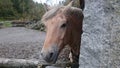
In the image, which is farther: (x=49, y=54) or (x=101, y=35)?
(x=49, y=54)

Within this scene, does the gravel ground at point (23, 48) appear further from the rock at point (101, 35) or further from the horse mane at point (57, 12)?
the rock at point (101, 35)

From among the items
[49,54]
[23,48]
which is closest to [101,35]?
[49,54]

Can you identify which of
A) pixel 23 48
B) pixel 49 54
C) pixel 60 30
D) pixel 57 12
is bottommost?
pixel 23 48

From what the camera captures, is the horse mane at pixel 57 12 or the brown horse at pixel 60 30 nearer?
the brown horse at pixel 60 30

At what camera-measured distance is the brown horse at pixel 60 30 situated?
9.93ft

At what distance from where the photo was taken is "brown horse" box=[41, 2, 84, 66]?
3026mm

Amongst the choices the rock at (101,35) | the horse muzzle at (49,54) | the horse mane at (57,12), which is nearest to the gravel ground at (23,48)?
the horse muzzle at (49,54)

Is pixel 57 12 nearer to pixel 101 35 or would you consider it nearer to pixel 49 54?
pixel 49 54

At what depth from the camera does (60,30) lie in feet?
10.6

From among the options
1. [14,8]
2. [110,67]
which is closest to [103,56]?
[110,67]

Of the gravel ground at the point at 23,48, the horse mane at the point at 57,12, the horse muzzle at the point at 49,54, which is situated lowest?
the gravel ground at the point at 23,48

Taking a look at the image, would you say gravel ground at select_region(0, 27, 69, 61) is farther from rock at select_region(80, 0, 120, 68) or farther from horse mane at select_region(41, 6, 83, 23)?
rock at select_region(80, 0, 120, 68)

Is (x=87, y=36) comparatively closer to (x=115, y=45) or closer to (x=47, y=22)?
(x=115, y=45)

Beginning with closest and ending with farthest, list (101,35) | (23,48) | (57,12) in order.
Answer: (101,35) → (57,12) → (23,48)
